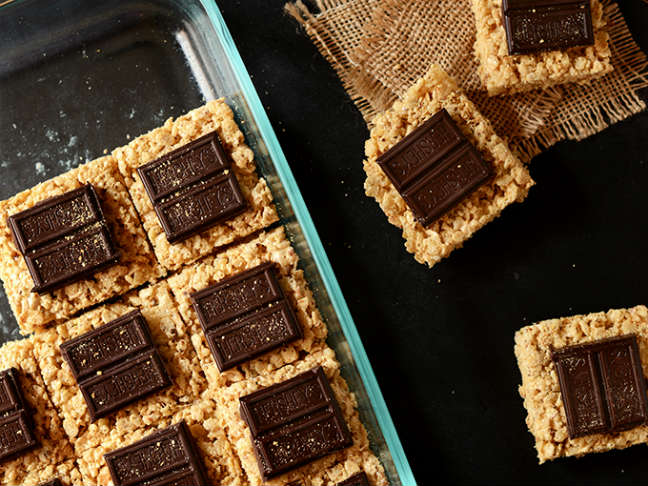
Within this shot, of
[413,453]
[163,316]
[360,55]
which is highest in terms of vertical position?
[360,55]

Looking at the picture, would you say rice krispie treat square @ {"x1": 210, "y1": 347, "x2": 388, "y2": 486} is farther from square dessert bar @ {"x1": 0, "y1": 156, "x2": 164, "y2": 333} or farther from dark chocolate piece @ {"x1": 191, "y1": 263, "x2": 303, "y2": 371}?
square dessert bar @ {"x1": 0, "y1": 156, "x2": 164, "y2": 333}

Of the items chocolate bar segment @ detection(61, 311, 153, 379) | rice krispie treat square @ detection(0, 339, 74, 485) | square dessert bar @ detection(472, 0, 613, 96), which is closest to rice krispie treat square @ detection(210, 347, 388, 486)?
chocolate bar segment @ detection(61, 311, 153, 379)

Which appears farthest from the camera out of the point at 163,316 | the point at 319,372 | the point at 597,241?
the point at 597,241

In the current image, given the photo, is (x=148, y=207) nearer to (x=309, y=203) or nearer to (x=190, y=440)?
(x=309, y=203)

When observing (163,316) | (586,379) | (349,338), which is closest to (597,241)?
(586,379)

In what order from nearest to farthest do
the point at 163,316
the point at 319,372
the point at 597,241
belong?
the point at 319,372 < the point at 163,316 < the point at 597,241

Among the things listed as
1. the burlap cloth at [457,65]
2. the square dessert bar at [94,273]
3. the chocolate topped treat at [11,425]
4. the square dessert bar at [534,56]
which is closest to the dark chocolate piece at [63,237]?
the square dessert bar at [94,273]

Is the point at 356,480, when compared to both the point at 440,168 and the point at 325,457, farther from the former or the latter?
the point at 440,168
